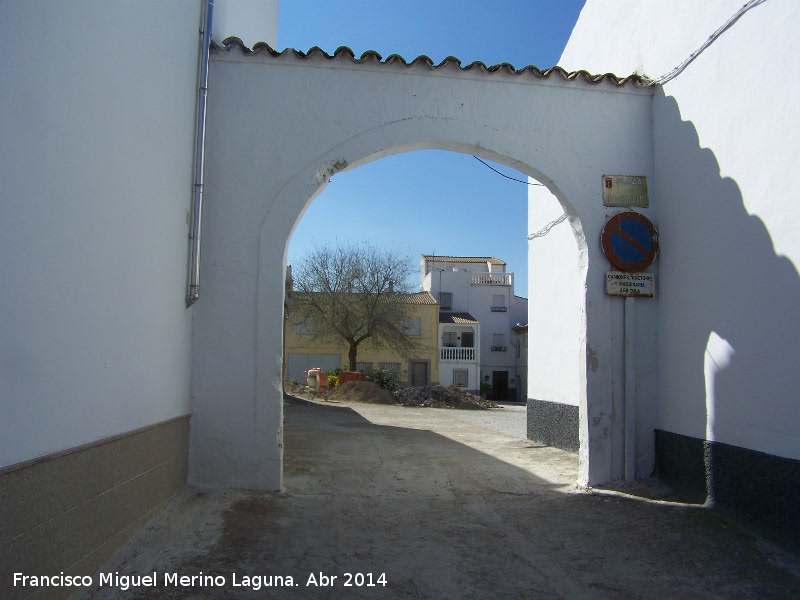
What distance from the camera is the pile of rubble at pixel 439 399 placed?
2093cm

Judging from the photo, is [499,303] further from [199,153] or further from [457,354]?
[199,153]

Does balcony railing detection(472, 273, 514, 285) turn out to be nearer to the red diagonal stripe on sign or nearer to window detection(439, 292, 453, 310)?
window detection(439, 292, 453, 310)

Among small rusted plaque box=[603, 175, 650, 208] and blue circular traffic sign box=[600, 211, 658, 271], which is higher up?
small rusted plaque box=[603, 175, 650, 208]

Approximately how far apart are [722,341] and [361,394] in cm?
1662

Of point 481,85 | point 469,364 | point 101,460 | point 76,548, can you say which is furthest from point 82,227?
point 469,364

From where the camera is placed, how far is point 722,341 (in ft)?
16.0

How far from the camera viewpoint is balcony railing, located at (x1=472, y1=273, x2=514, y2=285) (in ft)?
143

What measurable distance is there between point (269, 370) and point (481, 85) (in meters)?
3.30

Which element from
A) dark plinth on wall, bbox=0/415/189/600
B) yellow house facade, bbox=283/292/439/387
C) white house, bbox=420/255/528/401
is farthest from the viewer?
white house, bbox=420/255/528/401

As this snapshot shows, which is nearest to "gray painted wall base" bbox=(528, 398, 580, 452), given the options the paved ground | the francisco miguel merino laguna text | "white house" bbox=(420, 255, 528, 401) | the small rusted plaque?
the paved ground

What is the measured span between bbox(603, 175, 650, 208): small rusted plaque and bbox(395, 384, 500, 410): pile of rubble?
15.4 metres

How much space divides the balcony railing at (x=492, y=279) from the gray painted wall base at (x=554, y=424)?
35080 millimetres

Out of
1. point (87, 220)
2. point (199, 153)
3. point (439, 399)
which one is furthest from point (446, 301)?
point (87, 220)

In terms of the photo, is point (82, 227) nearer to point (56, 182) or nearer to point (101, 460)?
point (56, 182)
